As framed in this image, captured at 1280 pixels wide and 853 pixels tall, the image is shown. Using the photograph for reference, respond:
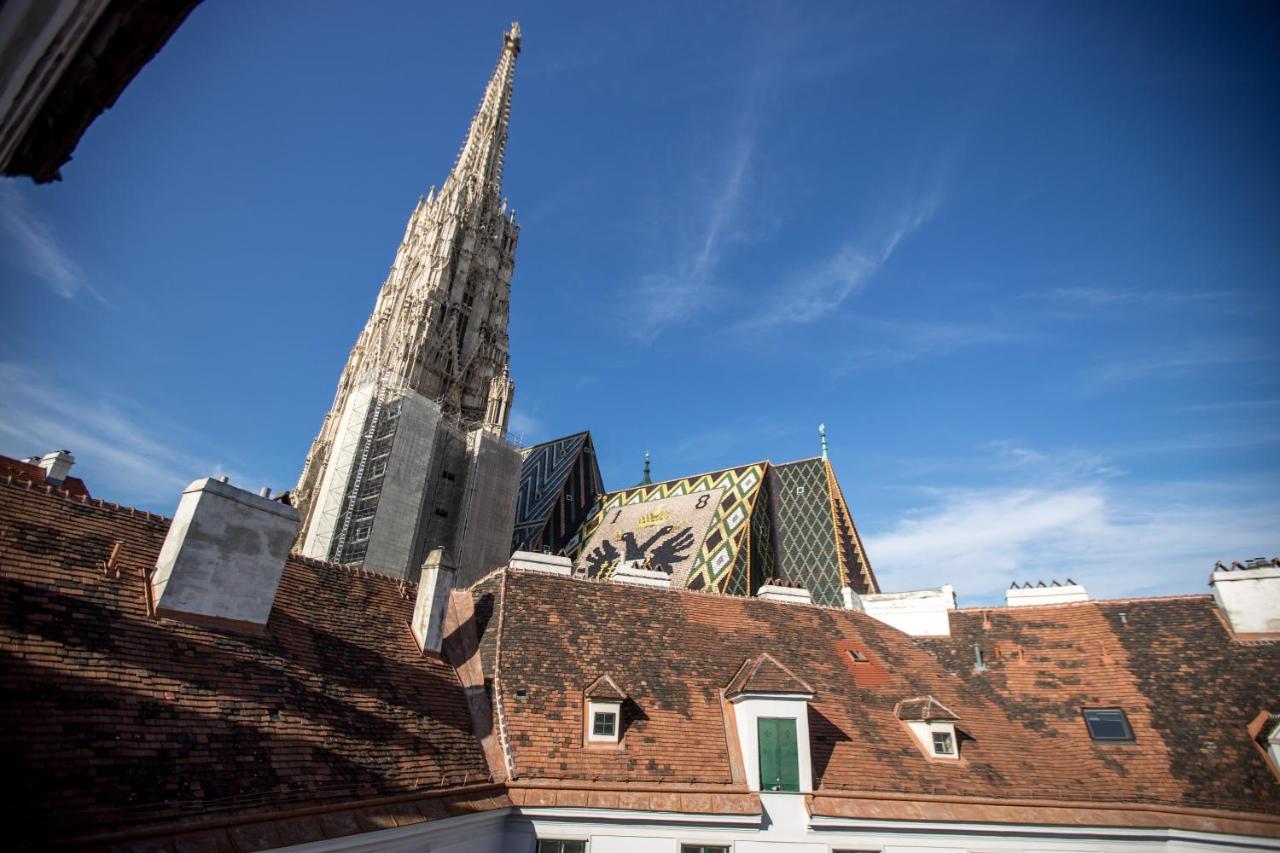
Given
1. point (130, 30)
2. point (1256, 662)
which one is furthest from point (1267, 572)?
point (130, 30)

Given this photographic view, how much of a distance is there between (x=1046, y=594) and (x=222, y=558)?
17657 millimetres

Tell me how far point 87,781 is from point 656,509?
27046 millimetres

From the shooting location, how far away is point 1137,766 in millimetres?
10938

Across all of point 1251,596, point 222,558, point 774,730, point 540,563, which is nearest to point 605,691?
point 774,730

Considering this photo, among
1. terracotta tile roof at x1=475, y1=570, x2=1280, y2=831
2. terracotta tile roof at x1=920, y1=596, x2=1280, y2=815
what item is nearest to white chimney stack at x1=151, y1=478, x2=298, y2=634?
terracotta tile roof at x1=475, y1=570, x2=1280, y2=831

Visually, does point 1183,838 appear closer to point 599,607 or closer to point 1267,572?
point 1267,572

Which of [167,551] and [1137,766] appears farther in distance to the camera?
[1137,766]

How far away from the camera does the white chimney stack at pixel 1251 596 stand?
12.3m

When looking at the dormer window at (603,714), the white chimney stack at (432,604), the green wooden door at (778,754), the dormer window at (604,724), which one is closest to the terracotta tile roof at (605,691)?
the dormer window at (603,714)

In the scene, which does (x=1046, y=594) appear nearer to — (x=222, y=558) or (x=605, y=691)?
(x=605, y=691)

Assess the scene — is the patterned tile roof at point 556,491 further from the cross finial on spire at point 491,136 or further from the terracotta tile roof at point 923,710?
the terracotta tile roof at point 923,710

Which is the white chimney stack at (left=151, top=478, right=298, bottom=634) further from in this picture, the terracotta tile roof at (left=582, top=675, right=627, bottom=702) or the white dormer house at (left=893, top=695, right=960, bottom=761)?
the white dormer house at (left=893, top=695, right=960, bottom=761)

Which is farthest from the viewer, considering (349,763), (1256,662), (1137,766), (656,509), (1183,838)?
(656,509)

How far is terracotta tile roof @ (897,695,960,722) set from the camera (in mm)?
11133
